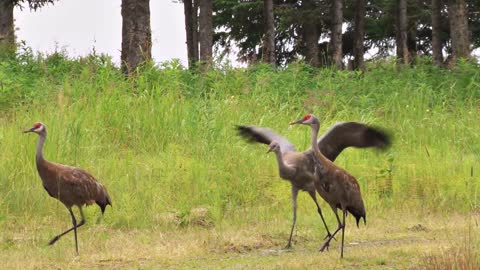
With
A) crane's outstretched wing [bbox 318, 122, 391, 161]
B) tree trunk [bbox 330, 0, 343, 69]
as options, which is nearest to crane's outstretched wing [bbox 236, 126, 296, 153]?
crane's outstretched wing [bbox 318, 122, 391, 161]

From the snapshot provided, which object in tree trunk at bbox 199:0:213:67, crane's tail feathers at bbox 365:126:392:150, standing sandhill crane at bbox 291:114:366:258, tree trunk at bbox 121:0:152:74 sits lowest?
standing sandhill crane at bbox 291:114:366:258

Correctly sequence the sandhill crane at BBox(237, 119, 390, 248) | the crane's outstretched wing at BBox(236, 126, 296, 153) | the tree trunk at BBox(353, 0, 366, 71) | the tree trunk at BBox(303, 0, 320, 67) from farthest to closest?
the tree trunk at BBox(303, 0, 320, 67) < the tree trunk at BBox(353, 0, 366, 71) < the crane's outstretched wing at BBox(236, 126, 296, 153) < the sandhill crane at BBox(237, 119, 390, 248)

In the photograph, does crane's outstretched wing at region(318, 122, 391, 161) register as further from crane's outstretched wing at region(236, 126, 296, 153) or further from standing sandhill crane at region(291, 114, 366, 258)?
standing sandhill crane at region(291, 114, 366, 258)

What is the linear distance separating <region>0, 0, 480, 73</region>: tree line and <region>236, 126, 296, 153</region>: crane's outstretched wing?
9212 millimetres

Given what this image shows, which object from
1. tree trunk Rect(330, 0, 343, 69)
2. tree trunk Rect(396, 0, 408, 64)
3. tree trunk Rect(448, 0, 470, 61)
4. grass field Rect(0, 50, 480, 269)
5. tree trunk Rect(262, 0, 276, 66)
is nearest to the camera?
grass field Rect(0, 50, 480, 269)

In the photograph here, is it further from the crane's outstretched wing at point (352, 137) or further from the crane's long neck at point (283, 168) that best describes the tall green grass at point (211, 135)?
the crane's long neck at point (283, 168)

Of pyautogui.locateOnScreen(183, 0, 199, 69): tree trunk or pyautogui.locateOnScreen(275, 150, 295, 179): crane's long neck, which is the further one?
pyautogui.locateOnScreen(183, 0, 199, 69): tree trunk

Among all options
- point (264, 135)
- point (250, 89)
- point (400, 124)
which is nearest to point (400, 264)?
point (264, 135)

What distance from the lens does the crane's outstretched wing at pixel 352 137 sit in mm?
8656

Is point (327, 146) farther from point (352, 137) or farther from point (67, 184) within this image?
point (67, 184)

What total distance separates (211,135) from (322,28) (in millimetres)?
18205

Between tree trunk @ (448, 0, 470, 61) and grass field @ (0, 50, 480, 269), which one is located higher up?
tree trunk @ (448, 0, 470, 61)

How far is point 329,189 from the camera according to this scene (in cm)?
777

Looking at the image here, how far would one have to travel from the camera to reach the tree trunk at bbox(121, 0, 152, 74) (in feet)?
52.4
